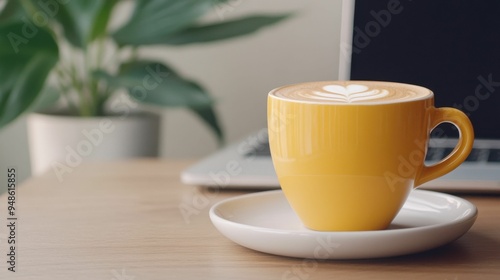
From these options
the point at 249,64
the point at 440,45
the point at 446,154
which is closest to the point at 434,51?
the point at 440,45

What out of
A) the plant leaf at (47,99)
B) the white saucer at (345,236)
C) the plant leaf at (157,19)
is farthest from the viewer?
the plant leaf at (47,99)

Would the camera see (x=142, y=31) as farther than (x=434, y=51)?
Yes

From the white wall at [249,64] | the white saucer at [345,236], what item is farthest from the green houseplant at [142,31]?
the white saucer at [345,236]

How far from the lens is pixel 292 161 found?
1.55ft

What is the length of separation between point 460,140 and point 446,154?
0.25 meters

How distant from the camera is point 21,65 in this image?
926 mm

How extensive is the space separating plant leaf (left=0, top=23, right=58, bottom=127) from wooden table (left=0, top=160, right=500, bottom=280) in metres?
0.21

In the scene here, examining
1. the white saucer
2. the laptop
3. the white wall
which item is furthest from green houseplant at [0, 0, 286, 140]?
the white saucer

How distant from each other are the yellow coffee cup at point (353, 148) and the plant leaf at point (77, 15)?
26.3 inches

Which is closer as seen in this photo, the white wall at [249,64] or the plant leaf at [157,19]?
the plant leaf at [157,19]

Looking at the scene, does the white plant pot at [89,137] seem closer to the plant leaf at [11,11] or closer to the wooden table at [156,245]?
the plant leaf at [11,11]

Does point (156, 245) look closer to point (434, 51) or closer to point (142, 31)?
point (434, 51)

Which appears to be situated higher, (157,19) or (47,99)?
(157,19)

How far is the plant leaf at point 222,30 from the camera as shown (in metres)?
1.11
